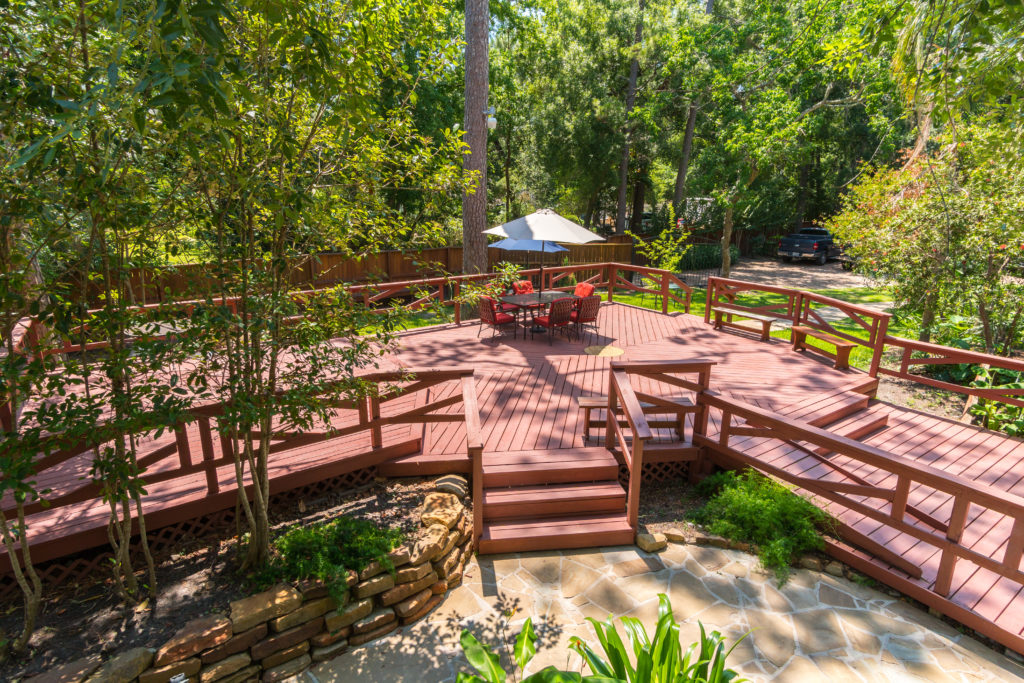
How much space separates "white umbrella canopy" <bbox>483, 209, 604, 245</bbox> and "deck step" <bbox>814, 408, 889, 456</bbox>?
415 cm

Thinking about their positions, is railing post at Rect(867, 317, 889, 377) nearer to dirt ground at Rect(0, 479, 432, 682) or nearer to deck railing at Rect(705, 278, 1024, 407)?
deck railing at Rect(705, 278, 1024, 407)

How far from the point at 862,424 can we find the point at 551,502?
4.04 meters

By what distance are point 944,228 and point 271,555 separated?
9854mm

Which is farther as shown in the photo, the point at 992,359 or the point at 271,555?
the point at 992,359

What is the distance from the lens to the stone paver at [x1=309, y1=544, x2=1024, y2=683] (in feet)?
11.8

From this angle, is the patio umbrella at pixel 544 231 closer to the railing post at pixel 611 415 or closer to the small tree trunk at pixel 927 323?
the railing post at pixel 611 415

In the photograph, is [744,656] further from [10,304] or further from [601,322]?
[601,322]

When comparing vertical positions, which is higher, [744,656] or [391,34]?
[391,34]

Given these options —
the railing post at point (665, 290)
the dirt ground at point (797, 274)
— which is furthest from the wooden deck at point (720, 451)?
the dirt ground at point (797, 274)

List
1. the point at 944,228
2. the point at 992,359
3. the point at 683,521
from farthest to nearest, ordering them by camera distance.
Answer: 1. the point at 944,228
2. the point at 992,359
3. the point at 683,521

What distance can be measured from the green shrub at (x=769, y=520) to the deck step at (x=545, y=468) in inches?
39.0

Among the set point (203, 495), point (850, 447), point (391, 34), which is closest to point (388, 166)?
point (391, 34)

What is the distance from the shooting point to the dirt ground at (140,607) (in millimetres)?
3334

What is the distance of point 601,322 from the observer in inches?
412
